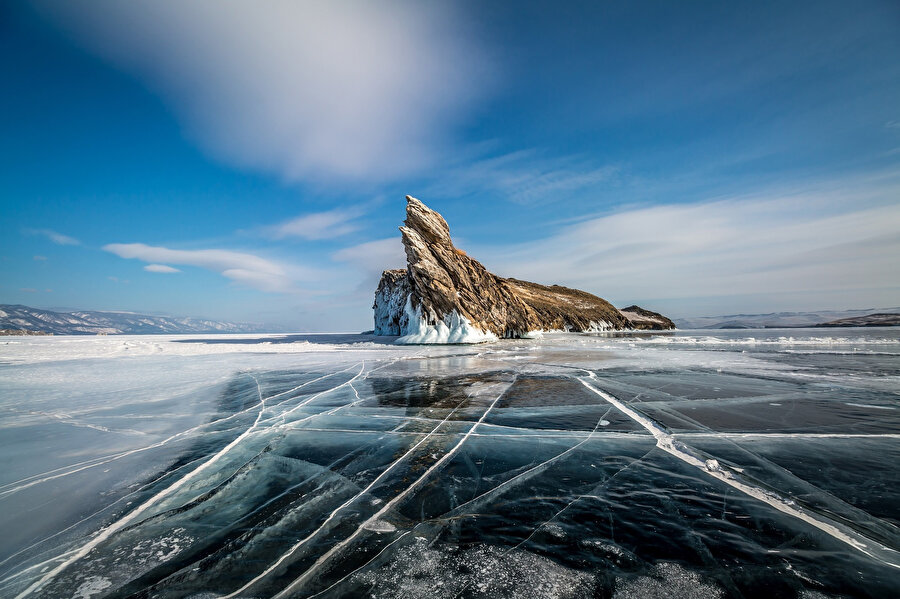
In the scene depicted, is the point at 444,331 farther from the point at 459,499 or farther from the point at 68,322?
the point at 68,322

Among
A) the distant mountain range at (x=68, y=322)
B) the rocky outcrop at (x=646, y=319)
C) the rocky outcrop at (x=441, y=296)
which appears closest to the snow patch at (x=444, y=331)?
the rocky outcrop at (x=441, y=296)

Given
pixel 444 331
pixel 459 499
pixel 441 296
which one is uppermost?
pixel 441 296

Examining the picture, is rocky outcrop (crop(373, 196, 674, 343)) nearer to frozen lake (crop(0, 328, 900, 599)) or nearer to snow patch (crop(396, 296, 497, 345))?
snow patch (crop(396, 296, 497, 345))

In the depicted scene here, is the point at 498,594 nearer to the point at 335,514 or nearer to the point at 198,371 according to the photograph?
the point at 335,514

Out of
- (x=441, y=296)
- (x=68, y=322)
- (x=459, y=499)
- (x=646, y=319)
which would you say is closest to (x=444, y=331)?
(x=441, y=296)

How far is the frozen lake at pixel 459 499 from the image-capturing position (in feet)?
6.97

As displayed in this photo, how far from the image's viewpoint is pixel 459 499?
125 inches

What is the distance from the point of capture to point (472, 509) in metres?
2.98

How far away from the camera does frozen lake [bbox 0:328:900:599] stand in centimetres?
212

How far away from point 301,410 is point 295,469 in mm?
3158

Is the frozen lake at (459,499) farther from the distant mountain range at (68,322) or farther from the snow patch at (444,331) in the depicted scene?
the distant mountain range at (68,322)

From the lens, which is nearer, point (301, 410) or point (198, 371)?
point (301, 410)

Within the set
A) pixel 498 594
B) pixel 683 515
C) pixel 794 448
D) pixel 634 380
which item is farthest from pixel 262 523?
pixel 634 380

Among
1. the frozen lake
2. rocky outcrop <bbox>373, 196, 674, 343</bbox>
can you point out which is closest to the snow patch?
rocky outcrop <bbox>373, 196, 674, 343</bbox>
